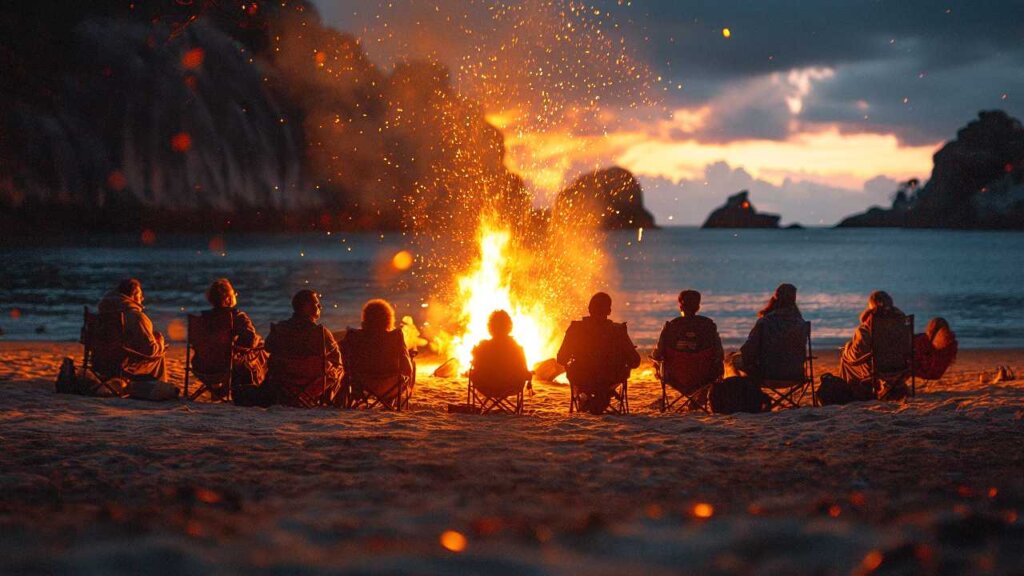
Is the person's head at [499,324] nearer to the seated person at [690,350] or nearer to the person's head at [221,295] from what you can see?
the seated person at [690,350]

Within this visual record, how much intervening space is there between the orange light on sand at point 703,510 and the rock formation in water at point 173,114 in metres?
117

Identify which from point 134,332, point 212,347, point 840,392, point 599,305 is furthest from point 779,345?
point 134,332

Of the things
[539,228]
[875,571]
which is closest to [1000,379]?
[875,571]

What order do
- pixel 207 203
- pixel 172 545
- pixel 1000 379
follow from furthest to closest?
1. pixel 207 203
2. pixel 1000 379
3. pixel 172 545

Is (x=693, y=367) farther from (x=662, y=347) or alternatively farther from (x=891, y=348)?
(x=891, y=348)

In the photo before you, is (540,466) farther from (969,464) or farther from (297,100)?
(297,100)

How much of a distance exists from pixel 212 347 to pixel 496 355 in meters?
2.95

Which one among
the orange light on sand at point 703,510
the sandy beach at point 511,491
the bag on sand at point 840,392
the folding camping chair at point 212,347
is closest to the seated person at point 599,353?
the sandy beach at point 511,491

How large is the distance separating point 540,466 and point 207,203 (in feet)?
632

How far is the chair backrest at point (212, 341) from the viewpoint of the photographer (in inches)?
350

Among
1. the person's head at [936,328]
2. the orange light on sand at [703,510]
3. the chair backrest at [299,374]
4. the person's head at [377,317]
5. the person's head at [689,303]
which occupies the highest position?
the person's head at [689,303]

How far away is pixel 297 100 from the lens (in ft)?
543

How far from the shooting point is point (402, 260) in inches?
3644

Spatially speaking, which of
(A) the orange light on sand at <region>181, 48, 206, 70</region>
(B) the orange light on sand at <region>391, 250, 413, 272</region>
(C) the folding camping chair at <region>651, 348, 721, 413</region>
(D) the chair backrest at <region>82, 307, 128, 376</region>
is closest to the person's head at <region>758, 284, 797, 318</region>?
(C) the folding camping chair at <region>651, 348, 721, 413</region>
